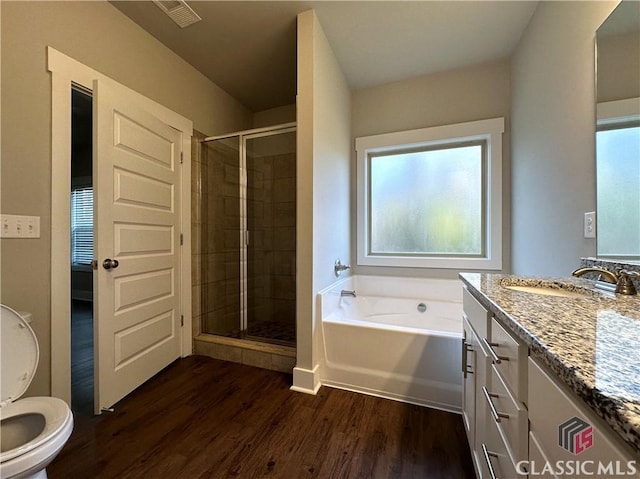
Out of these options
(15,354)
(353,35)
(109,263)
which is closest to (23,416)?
(15,354)

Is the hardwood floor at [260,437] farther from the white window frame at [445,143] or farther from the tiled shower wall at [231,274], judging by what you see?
the white window frame at [445,143]

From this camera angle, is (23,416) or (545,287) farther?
(545,287)

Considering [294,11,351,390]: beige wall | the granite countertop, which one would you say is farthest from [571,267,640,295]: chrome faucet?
[294,11,351,390]: beige wall

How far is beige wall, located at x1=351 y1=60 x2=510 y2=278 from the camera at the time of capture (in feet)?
7.80

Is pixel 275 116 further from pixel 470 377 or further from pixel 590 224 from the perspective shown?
pixel 470 377

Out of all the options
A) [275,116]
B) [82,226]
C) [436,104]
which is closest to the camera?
[436,104]

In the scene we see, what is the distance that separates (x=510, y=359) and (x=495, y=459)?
15.8 inches

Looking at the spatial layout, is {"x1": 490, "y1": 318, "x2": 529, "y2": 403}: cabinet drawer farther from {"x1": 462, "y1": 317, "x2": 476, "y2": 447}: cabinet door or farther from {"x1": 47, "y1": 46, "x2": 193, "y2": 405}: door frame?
{"x1": 47, "y1": 46, "x2": 193, "y2": 405}: door frame

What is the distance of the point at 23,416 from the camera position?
3.45 ft

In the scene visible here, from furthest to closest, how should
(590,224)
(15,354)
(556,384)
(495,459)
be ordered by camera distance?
(590,224) < (15,354) < (495,459) < (556,384)

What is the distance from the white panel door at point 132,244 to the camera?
159cm

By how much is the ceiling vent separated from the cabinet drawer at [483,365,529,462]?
261cm

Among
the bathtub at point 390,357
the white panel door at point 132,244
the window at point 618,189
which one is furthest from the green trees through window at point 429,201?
the white panel door at point 132,244

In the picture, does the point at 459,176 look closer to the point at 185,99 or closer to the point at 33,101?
the point at 185,99
